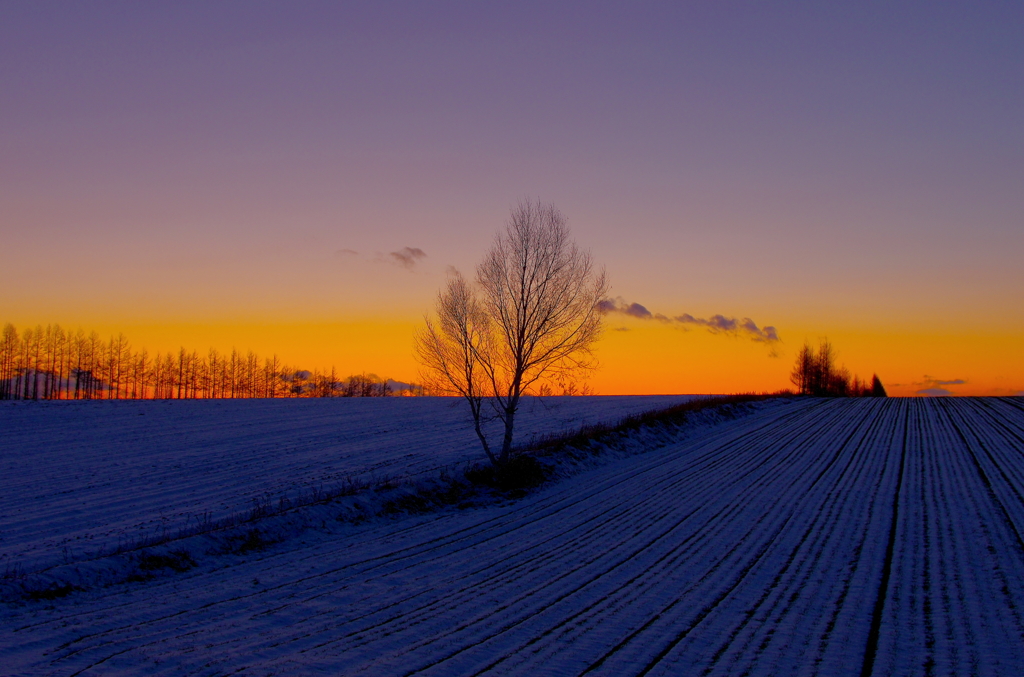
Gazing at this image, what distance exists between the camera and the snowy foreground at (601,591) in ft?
28.1

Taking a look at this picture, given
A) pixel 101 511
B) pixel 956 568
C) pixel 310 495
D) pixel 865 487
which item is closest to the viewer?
pixel 956 568

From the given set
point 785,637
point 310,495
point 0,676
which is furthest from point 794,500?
point 0,676

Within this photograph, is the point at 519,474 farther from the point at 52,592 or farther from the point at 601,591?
the point at 52,592

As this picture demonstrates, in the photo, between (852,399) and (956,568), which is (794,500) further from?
(852,399)

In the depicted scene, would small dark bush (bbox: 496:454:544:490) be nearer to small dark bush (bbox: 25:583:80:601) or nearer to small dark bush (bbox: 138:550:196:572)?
small dark bush (bbox: 138:550:196:572)

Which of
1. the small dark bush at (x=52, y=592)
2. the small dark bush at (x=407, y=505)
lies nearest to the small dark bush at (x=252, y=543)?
the small dark bush at (x=52, y=592)

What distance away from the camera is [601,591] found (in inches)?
451

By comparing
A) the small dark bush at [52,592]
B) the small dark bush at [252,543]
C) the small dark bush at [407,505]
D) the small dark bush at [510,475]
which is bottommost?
the small dark bush at [52,592]

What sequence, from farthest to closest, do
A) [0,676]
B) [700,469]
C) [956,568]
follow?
[700,469], [956,568], [0,676]

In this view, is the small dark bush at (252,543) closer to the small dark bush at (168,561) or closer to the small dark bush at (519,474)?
the small dark bush at (168,561)

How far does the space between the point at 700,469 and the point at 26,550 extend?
2010 cm

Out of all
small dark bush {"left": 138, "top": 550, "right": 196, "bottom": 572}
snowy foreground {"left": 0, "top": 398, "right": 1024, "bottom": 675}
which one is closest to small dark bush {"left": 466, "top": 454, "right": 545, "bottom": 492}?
snowy foreground {"left": 0, "top": 398, "right": 1024, "bottom": 675}

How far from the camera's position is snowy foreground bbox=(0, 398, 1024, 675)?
28.1 ft

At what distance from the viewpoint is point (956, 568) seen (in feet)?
41.2
